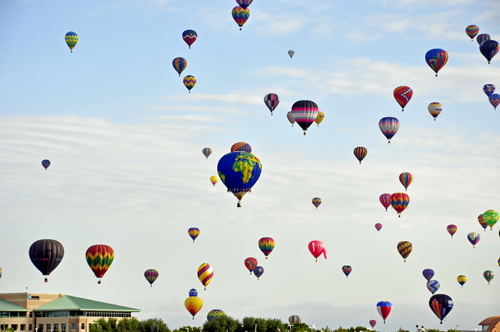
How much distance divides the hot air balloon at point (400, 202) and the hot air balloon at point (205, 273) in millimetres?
33969

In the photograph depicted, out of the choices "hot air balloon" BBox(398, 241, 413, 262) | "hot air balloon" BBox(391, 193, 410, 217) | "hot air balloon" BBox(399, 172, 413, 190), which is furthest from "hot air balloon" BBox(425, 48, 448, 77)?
"hot air balloon" BBox(398, 241, 413, 262)

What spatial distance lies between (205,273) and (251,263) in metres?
10.2

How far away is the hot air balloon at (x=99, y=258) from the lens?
319 feet

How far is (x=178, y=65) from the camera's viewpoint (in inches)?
4373

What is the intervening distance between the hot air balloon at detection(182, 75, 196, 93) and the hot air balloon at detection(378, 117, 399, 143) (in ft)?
108

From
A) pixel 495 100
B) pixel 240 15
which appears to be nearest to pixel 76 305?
pixel 240 15

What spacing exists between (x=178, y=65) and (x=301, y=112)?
103 ft

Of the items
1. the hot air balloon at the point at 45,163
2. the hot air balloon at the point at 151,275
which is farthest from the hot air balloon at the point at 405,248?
the hot air balloon at the point at 45,163

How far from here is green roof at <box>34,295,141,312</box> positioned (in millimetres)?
142375

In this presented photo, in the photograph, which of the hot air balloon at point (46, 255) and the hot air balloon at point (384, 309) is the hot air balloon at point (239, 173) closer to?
the hot air balloon at point (46, 255)

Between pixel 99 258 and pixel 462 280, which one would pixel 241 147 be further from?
pixel 462 280

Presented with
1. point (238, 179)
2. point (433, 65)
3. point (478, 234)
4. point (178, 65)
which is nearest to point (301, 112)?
point (238, 179)

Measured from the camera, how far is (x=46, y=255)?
92.8m

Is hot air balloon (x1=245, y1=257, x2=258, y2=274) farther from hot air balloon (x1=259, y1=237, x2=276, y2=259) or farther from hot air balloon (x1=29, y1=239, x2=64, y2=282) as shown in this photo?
hot air balloon (x1=29, y1=239, x2=64, y2=282)
